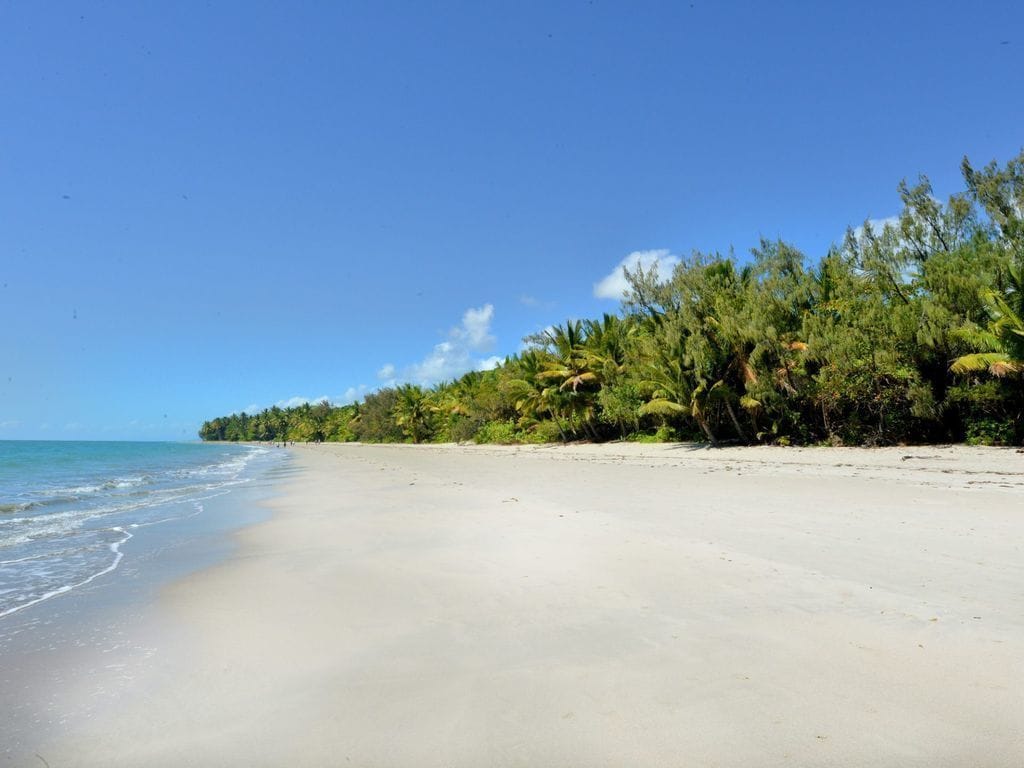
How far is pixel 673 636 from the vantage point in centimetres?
362

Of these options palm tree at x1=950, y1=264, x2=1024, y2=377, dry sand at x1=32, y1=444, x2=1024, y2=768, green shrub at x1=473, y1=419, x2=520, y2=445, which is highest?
palm tree at x1=950, y1=264, x2=1024, y2=377

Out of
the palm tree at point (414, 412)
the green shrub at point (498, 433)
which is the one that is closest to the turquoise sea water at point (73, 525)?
the green shrub at point (498, 433)

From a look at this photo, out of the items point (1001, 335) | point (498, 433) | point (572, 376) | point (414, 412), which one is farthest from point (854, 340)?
point (414, 412)

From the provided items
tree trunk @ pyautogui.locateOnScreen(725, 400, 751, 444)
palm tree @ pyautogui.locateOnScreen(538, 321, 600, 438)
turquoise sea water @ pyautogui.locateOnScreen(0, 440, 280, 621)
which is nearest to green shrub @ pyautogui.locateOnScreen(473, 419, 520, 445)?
palm tree @ pyautogui.locateOnScreen(538, 321, 600, 438)

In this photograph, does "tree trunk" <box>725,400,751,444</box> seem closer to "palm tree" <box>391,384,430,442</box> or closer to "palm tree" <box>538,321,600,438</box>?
"palm tree" <box>538,321,600,438</box>

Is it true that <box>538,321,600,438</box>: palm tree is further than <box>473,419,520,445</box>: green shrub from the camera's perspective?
No

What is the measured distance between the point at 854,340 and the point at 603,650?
17674mm

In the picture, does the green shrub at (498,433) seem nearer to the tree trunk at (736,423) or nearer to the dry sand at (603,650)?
the tree trunk at (736,423)

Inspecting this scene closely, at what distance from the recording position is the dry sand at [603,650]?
8.20 feet

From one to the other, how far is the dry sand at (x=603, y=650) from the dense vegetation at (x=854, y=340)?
10.1 meters

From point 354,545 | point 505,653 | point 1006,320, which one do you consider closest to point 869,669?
point 505,653

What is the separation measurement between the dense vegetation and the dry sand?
10121mm

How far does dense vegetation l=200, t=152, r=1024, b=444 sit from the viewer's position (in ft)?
50.6

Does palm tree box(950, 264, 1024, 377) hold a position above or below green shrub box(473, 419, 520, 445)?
above
